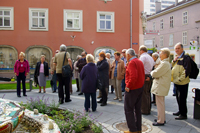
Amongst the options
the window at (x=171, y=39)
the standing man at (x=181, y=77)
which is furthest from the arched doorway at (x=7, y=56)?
the window at (x=171, y=39)

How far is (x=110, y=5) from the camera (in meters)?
20.2

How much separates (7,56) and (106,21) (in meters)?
10.7

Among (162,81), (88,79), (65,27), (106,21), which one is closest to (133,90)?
(162,81)

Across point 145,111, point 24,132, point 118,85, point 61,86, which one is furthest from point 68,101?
point 24,132

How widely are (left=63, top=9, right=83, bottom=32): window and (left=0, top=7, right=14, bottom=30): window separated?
522cm

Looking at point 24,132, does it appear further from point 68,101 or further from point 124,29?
point 124,29

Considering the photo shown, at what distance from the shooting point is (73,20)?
19.6 metres

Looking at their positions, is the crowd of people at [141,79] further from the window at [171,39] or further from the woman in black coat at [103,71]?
the window at [171,39]

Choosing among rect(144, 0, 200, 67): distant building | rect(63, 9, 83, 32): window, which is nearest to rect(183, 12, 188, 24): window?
rect(144, 0, 200, 67): distant building

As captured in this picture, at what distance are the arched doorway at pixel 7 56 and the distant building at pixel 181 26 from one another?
772 inches

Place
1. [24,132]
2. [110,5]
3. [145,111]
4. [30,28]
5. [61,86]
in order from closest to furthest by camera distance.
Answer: [24,132] < [145,111] < [61,86] < [30,28] < [110,5]

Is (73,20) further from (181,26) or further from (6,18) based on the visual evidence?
(181,26)

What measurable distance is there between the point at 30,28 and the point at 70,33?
12.9 ft

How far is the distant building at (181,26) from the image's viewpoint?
111ft
